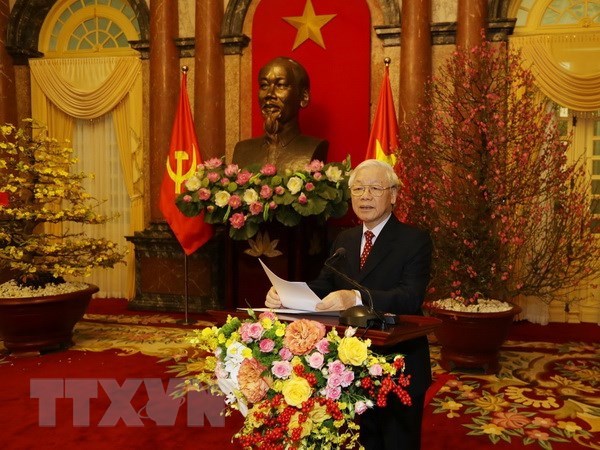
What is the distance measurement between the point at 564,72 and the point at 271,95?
9.11 feet

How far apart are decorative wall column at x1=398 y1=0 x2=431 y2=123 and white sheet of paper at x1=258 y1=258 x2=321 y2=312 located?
13.4ft

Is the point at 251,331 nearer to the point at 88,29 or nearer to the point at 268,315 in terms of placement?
the point at 268,315

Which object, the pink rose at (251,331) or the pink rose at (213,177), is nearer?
the pink rose at (251,331)

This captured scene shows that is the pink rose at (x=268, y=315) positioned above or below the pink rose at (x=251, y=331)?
above

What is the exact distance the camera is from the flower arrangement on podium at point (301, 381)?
1.44 meters

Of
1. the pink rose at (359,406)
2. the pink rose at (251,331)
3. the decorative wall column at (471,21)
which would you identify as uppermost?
the decorative wall column at (471,21)

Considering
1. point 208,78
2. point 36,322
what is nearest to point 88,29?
point 208,78

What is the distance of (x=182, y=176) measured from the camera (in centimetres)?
573

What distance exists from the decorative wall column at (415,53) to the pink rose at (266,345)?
439 centimetres

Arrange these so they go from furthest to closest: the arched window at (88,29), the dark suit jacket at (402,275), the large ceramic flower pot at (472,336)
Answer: the arched window at (88,29) → the large ceramic flower pot at (472,336) → the dark suit jacket at (402,275)

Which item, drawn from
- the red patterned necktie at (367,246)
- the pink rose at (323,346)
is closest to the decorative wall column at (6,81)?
the red patterned necktie at (367,246)

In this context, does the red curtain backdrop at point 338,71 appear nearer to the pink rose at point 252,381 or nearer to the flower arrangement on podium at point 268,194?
the flower arrangement on podium at point 268,194

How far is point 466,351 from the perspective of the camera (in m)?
4.05

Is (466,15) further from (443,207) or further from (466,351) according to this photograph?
(466,351)
